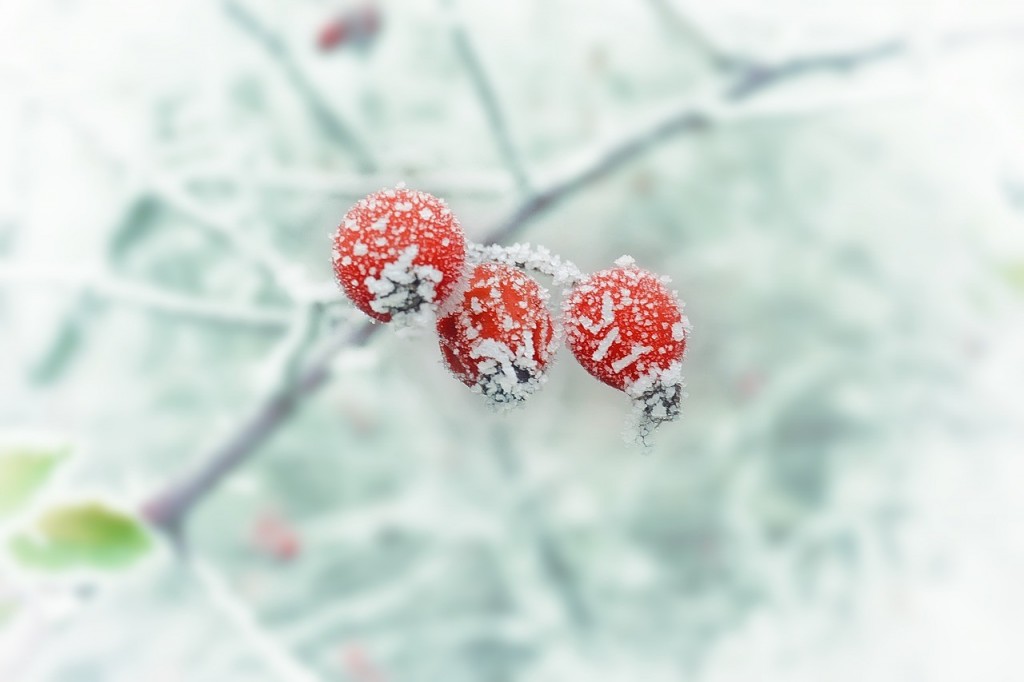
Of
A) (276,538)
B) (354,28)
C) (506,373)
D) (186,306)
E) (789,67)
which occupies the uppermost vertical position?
(354,28)

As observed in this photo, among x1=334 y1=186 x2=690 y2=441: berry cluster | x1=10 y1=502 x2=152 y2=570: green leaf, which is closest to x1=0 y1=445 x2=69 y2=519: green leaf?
x1=10 y1=502 x2=152 y2=570: green leaf

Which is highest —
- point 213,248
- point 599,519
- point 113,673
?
point 213,248

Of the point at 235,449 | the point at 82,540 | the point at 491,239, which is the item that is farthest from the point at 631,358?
the point at 82,540

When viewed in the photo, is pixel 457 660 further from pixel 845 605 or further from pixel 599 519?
pixel 845 605

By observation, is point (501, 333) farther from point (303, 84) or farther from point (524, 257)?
point (303, 84)

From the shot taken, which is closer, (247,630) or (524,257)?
(524,257)

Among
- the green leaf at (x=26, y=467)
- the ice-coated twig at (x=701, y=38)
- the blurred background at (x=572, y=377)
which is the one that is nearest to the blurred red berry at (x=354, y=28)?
the blurred background at (x=572, y=377)

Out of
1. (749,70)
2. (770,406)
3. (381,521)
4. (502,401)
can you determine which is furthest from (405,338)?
(770,406)
